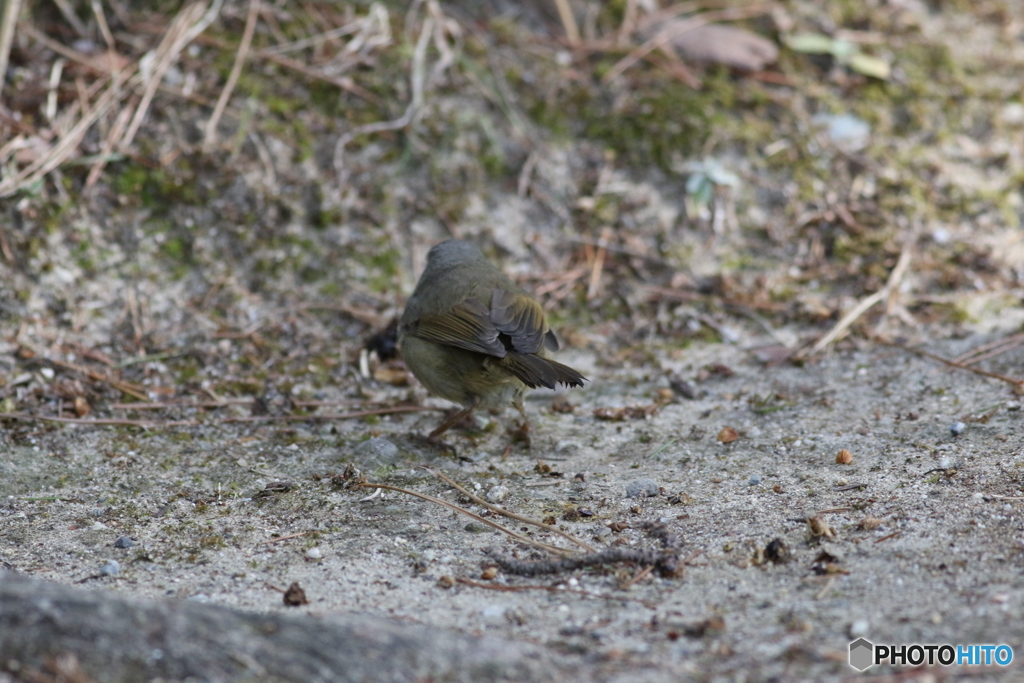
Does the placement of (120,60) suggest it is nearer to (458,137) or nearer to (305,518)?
(458,137)

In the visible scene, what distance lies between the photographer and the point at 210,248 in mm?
5336

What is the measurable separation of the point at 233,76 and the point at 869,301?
4229mm

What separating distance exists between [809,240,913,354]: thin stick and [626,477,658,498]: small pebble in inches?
69.1

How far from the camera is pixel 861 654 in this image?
7.39 feet

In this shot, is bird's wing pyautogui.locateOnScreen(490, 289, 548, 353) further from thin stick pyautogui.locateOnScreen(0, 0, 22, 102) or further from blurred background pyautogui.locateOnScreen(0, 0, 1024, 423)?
thin stick pyautogui.locateOnScreen(0, 0, 22, 102)

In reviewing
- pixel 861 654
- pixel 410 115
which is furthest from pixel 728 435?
pixel 410 115

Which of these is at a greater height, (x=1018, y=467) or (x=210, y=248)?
(x=210, y=248)

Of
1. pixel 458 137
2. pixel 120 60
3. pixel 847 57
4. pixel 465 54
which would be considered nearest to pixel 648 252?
pixel 458 137

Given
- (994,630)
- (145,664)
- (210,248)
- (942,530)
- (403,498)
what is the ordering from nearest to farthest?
(145,664) → (994,630) → (942,530) → (403,498) → (210,248)

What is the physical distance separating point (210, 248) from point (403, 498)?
2454 mm

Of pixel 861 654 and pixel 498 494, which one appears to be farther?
pixel 498 494

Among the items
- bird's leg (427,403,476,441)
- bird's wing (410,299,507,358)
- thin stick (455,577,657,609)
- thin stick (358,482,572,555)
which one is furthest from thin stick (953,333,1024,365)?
thin stick (455,577,657,609)

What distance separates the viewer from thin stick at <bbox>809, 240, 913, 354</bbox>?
505cm

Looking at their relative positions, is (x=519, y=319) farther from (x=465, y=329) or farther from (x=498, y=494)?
(x=498, y=494)
